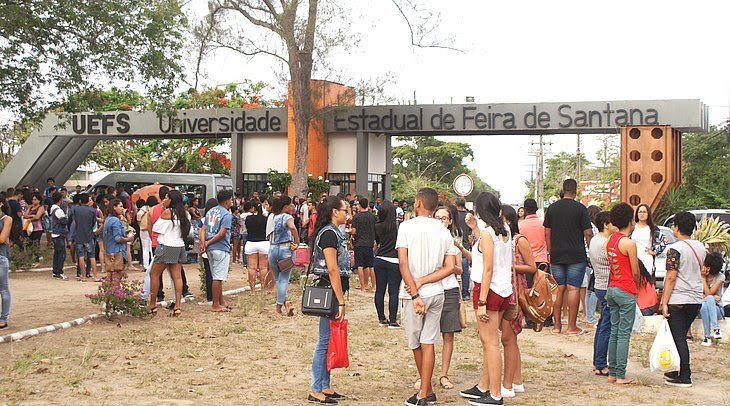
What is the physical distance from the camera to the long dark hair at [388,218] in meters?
12.4

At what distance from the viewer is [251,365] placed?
30.7ft

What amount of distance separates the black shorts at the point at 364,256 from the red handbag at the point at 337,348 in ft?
24.7

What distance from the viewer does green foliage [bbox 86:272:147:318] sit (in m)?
11.9

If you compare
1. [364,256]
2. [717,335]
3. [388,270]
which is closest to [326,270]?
[388,270]

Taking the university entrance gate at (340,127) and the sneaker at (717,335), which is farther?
the university entrance gate at (340,127)

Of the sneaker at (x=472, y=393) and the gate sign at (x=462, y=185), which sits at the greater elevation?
the gate sign at (x=462, y=185)

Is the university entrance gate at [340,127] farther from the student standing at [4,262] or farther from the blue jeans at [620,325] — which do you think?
the student standing at [4,262]

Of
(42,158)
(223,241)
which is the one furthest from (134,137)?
(223,241)

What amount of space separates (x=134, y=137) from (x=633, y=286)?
104ft

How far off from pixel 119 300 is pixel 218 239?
1745mm

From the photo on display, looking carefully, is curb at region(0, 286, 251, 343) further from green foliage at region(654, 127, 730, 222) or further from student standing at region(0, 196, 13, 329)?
green foliage at region(654, 127, 730, 222)

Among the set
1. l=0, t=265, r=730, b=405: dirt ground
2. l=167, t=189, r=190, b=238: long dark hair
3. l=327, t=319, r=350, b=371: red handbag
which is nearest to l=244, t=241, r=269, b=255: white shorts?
l=0, t=265, r=730, b=405: dirt ground

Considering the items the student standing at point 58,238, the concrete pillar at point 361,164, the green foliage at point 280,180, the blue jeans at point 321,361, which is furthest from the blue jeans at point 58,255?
the concrete pillar at point 361,164

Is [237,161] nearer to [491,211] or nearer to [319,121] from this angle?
[319,121]
